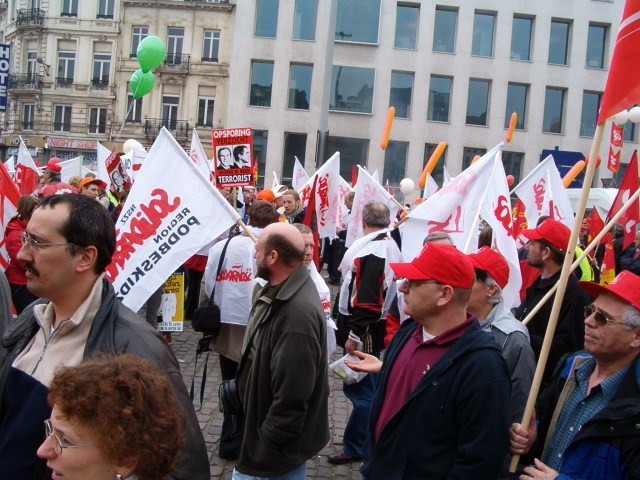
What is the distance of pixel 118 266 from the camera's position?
4.31m

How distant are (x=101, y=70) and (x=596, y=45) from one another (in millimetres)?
29113

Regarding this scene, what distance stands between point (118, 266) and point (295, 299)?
161 cm

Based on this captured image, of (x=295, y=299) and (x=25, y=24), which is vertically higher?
(x=25, y=24)

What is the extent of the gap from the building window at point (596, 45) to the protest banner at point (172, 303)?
3325cm

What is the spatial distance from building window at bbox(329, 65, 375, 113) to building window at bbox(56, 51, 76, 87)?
717 inches

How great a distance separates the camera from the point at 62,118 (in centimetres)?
4097

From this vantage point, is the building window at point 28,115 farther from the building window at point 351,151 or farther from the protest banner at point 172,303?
the protest banner at point 172,303

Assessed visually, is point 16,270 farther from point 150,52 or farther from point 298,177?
point 298,177

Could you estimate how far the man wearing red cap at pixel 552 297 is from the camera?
13.3 ft

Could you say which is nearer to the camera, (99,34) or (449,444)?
→ (449,444)

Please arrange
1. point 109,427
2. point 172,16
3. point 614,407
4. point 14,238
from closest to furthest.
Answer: point 109,427 → point 614,407 → point 14,238 → point 172,16

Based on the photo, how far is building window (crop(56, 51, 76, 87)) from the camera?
40.9 metres

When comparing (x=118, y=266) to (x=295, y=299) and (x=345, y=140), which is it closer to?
(x=295, y=299)

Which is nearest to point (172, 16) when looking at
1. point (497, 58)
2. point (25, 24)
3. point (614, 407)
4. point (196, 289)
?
point (25, 24)
